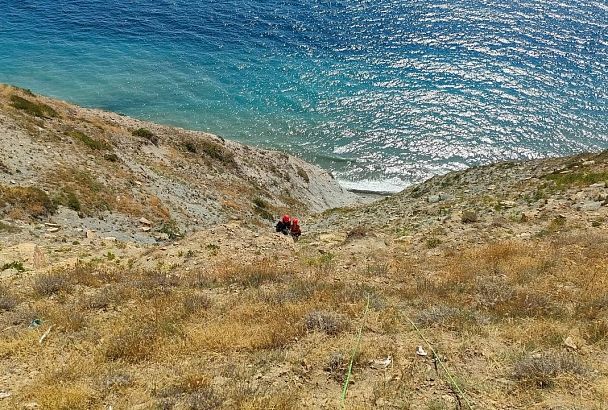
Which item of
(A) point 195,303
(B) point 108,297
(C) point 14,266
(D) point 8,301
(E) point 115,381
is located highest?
(E) point 115,381

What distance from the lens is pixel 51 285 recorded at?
14305 millimetres

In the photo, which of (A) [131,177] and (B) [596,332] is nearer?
(B) [596,332]

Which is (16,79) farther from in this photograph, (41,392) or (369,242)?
(41,392)

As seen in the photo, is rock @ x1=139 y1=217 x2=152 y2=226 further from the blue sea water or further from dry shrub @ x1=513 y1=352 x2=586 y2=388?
the blue sea water

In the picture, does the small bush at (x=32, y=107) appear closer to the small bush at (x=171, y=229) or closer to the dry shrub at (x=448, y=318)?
the small bush at (x=171, y=229)

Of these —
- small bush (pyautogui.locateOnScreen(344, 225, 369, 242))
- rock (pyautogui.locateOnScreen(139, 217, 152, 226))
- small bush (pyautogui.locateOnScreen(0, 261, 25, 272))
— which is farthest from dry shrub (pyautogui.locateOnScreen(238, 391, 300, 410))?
rock (pyautogui.locateOnScreen(139, 217, 152, 226))

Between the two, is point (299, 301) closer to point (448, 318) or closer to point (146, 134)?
point (448, 318)

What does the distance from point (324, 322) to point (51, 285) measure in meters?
8.87

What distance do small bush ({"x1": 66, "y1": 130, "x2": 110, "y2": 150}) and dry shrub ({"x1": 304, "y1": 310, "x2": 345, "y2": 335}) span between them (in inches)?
1077

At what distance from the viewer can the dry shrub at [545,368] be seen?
8.41 meters

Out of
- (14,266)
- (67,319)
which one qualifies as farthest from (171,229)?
(67,319)

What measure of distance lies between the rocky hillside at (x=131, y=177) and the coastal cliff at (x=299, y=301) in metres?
0.20

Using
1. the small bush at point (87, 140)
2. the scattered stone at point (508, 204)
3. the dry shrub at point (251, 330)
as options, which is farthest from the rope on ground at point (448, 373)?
the small bush at point (87, 140)

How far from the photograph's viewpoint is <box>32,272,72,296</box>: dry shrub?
14.1m
